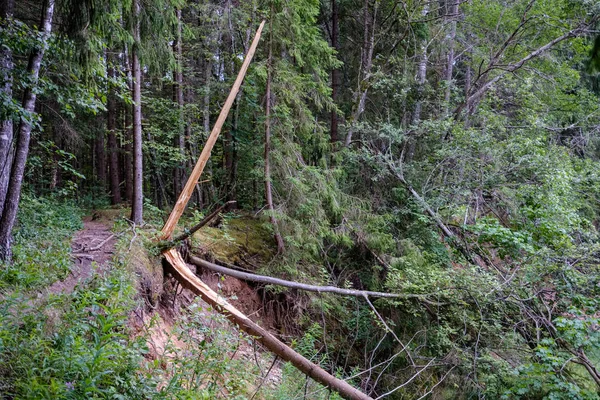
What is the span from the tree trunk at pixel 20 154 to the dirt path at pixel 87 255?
2.89 feet

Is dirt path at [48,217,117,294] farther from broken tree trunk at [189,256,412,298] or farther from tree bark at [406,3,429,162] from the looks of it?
tree bark at [406,3,429,162]

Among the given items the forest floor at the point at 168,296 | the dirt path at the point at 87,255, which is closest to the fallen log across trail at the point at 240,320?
the forest floor at the point at 168,296

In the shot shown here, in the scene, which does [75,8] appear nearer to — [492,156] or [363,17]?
[492,156]

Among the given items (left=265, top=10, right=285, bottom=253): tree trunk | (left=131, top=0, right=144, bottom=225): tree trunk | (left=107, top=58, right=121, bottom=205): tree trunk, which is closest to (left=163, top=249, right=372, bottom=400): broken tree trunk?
(left=265, top=10, right=285, bottom=253): tree trunk

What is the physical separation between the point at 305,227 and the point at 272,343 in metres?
4.24

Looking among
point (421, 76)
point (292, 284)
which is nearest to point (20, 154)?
point (292, 284)

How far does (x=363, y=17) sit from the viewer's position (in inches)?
519

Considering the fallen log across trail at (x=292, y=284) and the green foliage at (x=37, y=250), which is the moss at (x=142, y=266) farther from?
the fallen log across trail at (x=292, y=284)

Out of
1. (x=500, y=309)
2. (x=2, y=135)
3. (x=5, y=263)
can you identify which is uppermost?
(x=2, y=135)

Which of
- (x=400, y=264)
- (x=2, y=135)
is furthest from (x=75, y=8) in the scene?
(x=400, y=264)

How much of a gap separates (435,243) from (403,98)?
15.6 ft

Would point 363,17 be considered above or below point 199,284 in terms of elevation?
above

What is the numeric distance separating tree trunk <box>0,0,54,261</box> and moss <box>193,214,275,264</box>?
3242 mm

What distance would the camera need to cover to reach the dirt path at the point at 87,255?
4817 mm
